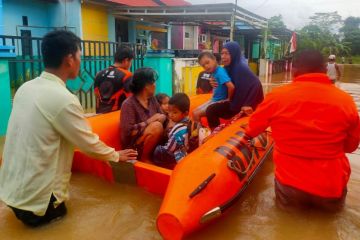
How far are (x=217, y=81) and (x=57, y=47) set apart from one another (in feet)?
8.16

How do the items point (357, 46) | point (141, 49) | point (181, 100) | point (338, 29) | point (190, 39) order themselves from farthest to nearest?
point (338, 29)
point (357, 46)
point (190, 39)
point (141, 49)
point (181, 100)

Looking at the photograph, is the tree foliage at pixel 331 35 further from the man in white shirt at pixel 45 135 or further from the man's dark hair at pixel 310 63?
the man in white shirt at pixel 45 135

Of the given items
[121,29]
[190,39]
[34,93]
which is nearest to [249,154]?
[34,93]

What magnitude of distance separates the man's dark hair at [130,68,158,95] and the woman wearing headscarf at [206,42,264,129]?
128 centimetres

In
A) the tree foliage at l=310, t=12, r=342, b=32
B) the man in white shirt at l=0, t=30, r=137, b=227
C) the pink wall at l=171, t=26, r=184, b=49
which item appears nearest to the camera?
the man in white shirt at l=0, t=30, r=137, b=227

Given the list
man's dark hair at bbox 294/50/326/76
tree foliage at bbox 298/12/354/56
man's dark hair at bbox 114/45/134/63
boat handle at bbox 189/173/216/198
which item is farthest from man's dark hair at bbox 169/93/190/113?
tree foliage at bbox 298/12/354/56

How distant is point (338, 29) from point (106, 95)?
1776 inches

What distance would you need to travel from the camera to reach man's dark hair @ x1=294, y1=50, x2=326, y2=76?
2645 mm

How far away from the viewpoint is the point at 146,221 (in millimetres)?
2840

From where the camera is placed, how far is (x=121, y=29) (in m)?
13.5

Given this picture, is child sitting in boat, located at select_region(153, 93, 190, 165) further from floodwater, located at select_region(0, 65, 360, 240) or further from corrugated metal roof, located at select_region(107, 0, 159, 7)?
corrugated metal roof, located at select_region(107, 0, 159, 7)

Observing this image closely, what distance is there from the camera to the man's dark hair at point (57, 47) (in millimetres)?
2420

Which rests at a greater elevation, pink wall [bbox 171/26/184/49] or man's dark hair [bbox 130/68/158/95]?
pink wall [bbox 171/26/184/49]

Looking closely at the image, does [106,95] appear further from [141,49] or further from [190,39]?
[190,39]
